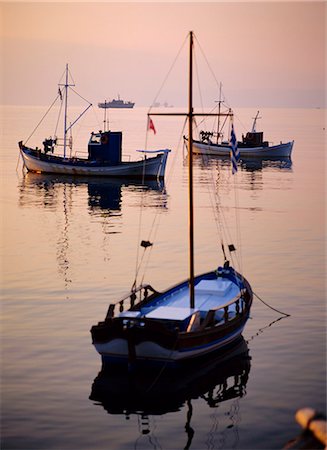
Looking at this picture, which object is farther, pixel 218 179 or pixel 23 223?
pixel 218 179

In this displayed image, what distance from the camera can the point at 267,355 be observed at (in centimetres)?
2942

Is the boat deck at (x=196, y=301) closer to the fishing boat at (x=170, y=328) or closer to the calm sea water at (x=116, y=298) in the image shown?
the fishing boat at (x=170, y=328)

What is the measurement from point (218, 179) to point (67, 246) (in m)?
47.0

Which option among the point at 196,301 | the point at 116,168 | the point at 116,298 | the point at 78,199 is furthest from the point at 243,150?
the point at 196,301

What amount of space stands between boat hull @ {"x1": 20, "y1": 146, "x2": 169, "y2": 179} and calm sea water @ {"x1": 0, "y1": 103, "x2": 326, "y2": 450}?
18146mm

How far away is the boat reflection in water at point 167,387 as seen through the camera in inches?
970

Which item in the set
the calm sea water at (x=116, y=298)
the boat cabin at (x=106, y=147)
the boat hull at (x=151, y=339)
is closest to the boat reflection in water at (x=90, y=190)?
the calm sea water at (x=116, y=298)

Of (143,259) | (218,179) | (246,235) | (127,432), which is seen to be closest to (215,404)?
(127,432)

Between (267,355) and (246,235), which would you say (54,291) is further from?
(246,235)

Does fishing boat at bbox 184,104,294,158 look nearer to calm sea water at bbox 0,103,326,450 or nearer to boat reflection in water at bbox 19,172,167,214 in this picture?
boat reflection in water at bbox 19,172,167,214

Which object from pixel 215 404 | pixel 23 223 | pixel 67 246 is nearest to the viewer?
pixel 215 404

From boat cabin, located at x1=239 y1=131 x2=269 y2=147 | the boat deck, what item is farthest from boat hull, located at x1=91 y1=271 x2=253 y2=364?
boat cabin, located at x1=239 y1=131 x2=269 y2=147

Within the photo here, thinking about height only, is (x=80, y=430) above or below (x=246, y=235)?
below

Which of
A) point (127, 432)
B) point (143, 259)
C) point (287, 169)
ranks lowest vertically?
point (127, 432)
